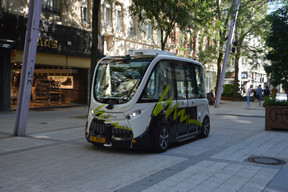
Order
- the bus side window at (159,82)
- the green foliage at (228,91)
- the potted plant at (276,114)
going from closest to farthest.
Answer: the bus side window at (159,82) < the potted plant at (276,114) < the green foliage at (228,91)

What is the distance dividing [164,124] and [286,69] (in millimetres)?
6665

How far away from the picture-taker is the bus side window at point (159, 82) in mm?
7905

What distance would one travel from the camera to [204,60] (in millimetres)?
28875

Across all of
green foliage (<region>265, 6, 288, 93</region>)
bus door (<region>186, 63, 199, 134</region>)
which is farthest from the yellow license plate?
green foliage (<region>265, 6, 288, 93</region>)

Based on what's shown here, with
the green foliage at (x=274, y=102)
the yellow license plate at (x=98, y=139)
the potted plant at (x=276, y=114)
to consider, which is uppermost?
the green foliage at (x=274, y=102)

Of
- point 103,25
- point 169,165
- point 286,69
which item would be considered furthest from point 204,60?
point 169,165

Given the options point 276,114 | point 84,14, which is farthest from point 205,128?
point 84,14

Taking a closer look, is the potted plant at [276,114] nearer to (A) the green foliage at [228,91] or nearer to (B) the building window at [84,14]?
(B) the building window at [84,14]

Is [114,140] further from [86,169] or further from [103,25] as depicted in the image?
[103,25]

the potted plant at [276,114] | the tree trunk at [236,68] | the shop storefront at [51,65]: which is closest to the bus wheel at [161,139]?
the potted plant at [276,114]

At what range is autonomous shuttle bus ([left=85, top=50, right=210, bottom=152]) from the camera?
301 inches

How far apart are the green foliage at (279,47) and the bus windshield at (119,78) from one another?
6537 mm

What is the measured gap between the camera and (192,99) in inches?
378

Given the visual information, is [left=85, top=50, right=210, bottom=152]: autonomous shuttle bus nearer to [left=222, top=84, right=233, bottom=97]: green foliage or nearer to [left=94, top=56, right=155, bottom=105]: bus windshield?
[left=94, top=56, right=155, bottom=105]: bus windshield
